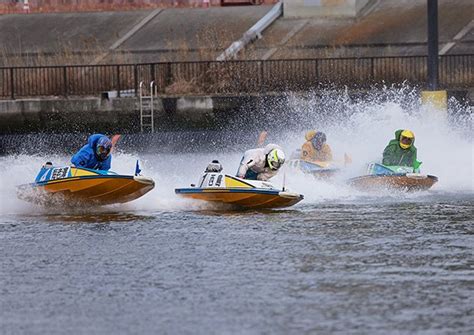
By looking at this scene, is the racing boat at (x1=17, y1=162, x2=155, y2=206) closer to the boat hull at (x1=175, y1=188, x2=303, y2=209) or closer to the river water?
the river water

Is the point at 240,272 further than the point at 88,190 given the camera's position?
No

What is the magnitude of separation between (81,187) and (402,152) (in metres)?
7.74

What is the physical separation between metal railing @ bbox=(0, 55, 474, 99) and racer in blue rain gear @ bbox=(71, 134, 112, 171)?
Answer: 1845 centimetres

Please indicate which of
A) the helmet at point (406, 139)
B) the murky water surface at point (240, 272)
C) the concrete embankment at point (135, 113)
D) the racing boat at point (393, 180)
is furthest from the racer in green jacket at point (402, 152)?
the concrete embankment at point (135, 113)

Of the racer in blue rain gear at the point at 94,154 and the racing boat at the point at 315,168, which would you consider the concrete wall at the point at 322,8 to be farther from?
the racer in blue rain gear at the point at 94,154

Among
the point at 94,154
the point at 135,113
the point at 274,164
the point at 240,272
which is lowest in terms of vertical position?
the point at 240,272

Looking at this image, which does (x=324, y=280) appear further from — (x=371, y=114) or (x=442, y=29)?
(x=442, y=29)

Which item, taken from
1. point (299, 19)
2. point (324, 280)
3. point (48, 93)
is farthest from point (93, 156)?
point (299, 19)

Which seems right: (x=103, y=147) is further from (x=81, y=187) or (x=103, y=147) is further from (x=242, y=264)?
(x=242, y=264)

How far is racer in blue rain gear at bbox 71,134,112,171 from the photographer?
82.5 ft

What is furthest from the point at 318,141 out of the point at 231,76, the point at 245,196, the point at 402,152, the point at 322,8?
the point at 322,8

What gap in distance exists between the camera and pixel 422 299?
52.0 ft

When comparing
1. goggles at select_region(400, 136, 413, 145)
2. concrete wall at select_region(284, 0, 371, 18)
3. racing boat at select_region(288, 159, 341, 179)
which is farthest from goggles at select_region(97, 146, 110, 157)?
concrete wall at select_region(284, 0, 371, 18)

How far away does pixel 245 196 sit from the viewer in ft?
80.5
